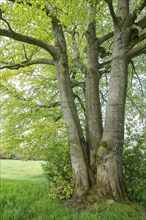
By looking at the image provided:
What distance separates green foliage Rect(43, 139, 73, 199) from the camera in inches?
214

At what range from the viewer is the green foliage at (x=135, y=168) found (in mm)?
5273

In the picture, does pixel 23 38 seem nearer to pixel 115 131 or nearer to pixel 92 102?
pixel 92 102

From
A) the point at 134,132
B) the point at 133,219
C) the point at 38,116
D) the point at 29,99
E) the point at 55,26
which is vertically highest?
the point at 55,26

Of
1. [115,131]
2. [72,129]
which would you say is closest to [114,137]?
[115,131]

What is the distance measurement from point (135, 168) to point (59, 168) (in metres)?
1.89

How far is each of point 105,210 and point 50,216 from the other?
41.9 inches

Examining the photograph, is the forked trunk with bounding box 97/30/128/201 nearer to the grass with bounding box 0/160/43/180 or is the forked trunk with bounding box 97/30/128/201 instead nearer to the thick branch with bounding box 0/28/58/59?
the thick branch with bounding box 0/28/58/59

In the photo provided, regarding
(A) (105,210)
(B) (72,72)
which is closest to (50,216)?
(A) (105,210)

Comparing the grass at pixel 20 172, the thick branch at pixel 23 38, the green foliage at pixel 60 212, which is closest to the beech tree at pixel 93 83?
the thick branch at pixel 23 38

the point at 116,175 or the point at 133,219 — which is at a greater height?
the point at 116,175

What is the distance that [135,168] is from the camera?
18.0 ft

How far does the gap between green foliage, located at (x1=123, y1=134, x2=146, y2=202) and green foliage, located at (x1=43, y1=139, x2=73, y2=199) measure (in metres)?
1.41

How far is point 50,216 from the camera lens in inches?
169

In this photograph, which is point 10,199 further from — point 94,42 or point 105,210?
point 94,42
